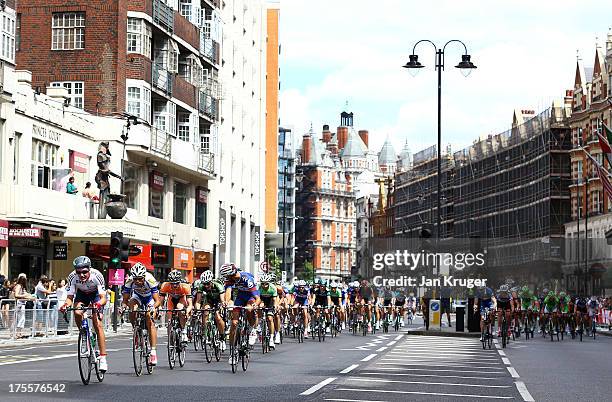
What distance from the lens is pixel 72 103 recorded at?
57.0 meters

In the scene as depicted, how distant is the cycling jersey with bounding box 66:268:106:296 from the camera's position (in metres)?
18.9

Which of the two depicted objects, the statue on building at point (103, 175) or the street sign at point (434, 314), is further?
the statue on building at point (103, 175)

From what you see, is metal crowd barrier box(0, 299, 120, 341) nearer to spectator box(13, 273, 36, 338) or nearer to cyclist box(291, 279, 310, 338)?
spectator box(13, 273, 36, 338)

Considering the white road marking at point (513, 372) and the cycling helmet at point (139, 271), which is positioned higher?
the cycling helmet at point (139, 271)

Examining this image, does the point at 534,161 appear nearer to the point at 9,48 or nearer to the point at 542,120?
the point at 542,120

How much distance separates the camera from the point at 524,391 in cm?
1869

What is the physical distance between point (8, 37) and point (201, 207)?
24.8m

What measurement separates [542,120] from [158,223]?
199 feet

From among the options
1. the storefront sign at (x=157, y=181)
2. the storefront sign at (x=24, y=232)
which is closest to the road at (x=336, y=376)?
the storefront sign at (x=24, y=232)

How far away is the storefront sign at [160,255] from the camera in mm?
60812

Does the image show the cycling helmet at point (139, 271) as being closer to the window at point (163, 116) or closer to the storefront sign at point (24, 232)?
the storefront sign at point (24, 232)

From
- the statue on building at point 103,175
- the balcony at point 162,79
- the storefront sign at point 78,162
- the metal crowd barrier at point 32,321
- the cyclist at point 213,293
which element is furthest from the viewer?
the balcony at point 162,79

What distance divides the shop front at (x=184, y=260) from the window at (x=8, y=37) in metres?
19.0

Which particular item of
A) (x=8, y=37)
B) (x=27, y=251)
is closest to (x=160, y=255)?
(x=27, y=251)
